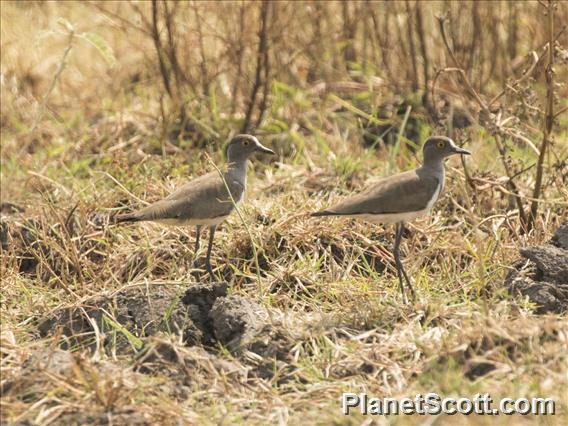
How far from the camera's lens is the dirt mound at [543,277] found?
554 cm

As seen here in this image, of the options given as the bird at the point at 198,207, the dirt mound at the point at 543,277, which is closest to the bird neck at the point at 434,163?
the dirt mound at the point at 543,277

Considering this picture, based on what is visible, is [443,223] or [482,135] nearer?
[443,223]

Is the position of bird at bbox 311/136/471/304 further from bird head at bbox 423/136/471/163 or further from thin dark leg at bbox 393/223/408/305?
bird head at bbox 423/136/471/163

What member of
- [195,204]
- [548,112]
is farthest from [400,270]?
[548,112]

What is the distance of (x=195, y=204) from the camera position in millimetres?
6160

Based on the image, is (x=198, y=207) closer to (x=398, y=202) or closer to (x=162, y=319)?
(x=162, y=319)

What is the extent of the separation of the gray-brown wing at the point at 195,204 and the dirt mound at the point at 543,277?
5.38 feet

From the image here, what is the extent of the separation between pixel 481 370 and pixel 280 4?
15.5 feet

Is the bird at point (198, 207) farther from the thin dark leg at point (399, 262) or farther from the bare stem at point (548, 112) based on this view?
the bare stem at point (548, 112)

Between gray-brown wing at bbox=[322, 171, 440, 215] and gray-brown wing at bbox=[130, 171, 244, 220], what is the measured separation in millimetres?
700

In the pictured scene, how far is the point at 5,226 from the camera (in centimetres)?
681

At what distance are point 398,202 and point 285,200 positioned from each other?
48.8 inches

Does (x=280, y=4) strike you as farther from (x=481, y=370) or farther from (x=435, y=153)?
(x=481, y=370)

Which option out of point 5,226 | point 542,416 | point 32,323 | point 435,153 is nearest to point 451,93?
point 435,153
